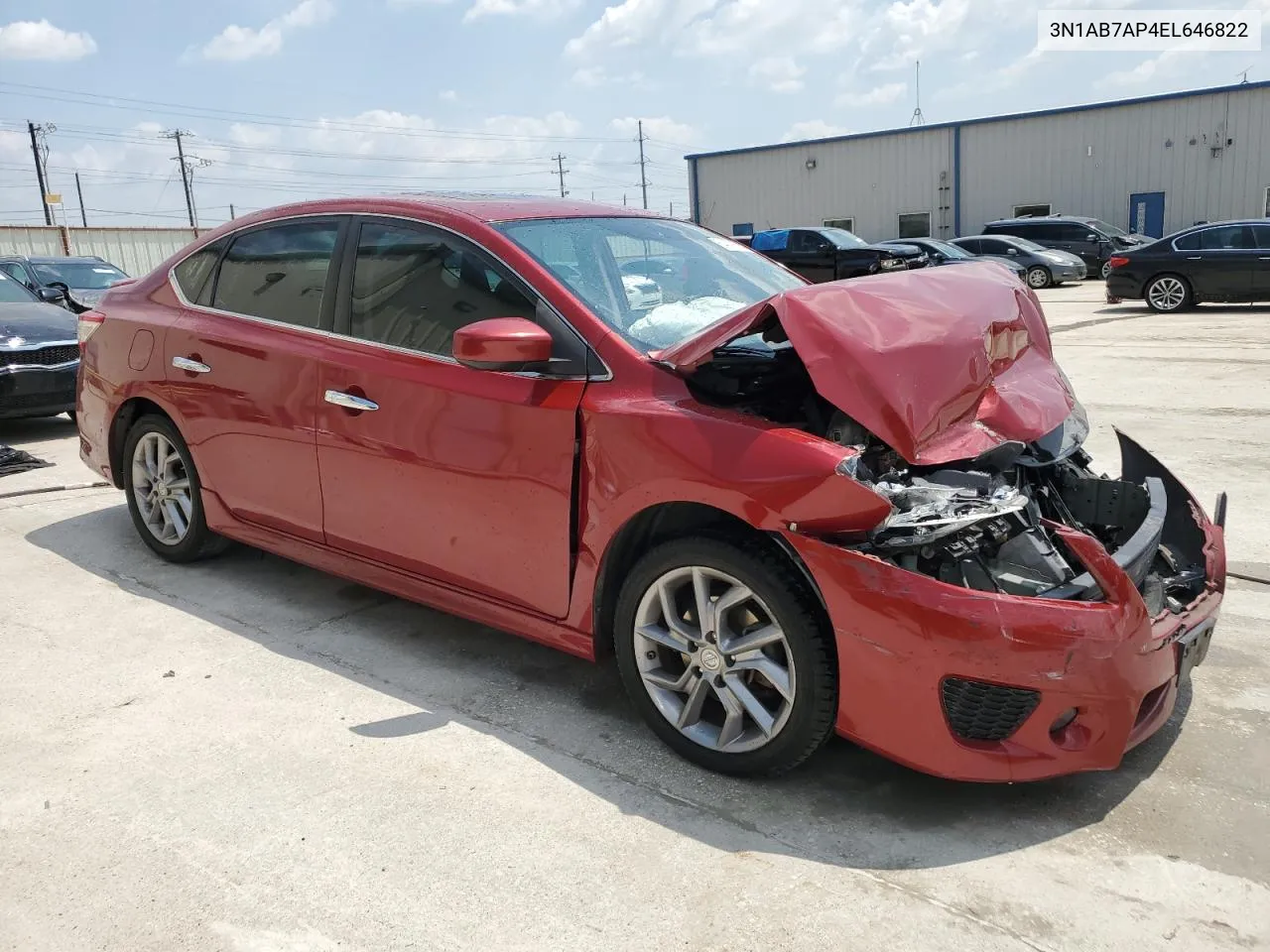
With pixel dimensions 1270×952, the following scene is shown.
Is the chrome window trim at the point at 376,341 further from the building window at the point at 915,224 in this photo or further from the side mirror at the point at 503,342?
the building window at the point at 915,224

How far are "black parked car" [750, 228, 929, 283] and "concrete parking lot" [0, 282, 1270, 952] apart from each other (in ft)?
60.4

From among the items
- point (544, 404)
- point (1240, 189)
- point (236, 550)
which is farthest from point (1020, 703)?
point (1240, 189)

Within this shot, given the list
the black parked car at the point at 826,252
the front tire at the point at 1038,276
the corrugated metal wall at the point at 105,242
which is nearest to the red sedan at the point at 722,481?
the black parked car at the point at 826,252

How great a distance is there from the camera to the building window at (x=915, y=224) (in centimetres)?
3353

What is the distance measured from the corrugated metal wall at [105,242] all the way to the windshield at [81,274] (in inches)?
472

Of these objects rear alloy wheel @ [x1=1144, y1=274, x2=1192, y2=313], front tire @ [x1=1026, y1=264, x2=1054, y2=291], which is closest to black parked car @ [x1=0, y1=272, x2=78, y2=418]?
rear alloy wheel @ [x1=1144, y1=274, x2=1192, y2=313]

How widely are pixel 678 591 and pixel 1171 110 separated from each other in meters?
31.9

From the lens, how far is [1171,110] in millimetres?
28891

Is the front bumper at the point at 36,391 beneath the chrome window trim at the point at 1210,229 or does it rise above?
beneath

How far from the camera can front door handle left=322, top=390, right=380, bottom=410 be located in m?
3.59

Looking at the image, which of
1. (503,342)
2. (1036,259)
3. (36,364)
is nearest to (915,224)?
(1036,259)

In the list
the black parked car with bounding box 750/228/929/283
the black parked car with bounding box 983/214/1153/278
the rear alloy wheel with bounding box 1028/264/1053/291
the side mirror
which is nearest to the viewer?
the side mirror

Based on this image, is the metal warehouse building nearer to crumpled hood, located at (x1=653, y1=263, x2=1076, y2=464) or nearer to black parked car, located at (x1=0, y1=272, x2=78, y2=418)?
black parked car, located at (x1=0, y1=272, x2=78, y2=418)

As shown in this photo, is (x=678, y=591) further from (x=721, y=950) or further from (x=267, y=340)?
(x=267, y=340)
